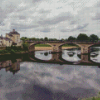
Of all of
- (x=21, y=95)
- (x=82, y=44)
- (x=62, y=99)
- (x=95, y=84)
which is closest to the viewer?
(x=62, y=99)

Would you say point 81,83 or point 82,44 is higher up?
point 82,44

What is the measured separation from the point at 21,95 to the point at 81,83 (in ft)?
38.0

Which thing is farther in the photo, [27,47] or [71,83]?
[27,47]

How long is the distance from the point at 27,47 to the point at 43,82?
5385 centimetres

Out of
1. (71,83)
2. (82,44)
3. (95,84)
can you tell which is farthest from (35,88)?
(82,44)

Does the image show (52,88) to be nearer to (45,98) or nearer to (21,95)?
(45,98)

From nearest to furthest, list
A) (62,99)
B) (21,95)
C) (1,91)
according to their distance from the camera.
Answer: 1. (62,99)
2. (21,95)
3. (1,91)

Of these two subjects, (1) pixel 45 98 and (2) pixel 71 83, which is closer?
(1) pixel 45 98

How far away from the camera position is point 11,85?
21.1 m

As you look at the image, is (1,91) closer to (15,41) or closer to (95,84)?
(95,84)

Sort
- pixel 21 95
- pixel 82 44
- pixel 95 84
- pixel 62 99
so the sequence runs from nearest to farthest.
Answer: pixel 62 99 < pixel 21 95 < pixel 95 84 < pixel 82 44

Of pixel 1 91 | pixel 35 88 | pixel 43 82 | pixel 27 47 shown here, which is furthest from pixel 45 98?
pixel 27 47

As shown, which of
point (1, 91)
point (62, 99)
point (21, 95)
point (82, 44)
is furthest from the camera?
point (82, 44)

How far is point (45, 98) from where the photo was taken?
16.4 metres
